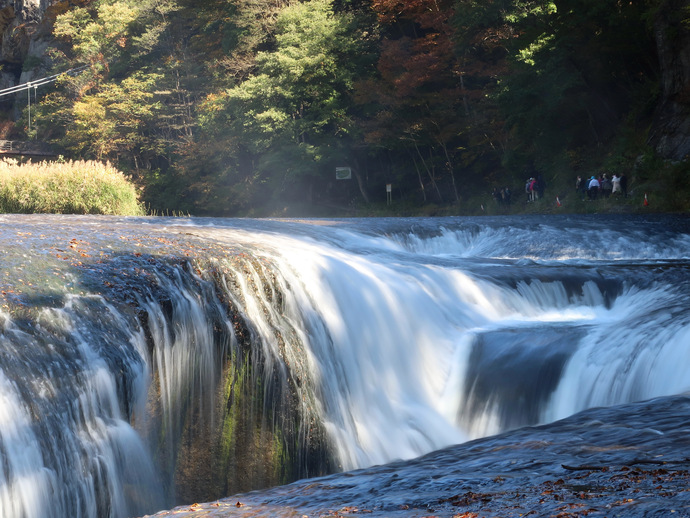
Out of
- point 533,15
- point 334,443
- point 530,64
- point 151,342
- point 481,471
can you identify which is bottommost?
point 334,443

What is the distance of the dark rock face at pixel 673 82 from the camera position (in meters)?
24.3

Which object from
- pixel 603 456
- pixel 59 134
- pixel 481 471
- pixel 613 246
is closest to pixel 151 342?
pixel 481 471

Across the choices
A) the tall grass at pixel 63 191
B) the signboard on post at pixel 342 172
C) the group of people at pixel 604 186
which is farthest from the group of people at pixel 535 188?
the tall grass at pixel 63 191

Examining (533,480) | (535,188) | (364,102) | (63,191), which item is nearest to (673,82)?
(535,188)

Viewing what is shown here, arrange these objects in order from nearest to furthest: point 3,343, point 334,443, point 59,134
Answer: point 3,343 < point 334,443 < point 59,134

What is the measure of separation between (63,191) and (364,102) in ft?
56.5

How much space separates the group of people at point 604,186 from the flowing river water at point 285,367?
1379 centimetres

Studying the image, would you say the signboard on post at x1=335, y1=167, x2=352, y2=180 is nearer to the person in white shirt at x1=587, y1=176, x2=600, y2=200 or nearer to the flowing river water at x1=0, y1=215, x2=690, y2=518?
the person in white shirt at x1=587, y1=176, x2=600, y2=200

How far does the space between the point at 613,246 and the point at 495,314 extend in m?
6.89

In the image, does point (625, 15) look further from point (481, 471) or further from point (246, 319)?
point (481, 471)

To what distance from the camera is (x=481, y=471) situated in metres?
4.80

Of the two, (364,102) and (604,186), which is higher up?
(364,102)

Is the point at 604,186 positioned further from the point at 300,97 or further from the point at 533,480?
the point at 533,480

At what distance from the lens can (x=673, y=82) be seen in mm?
25500
